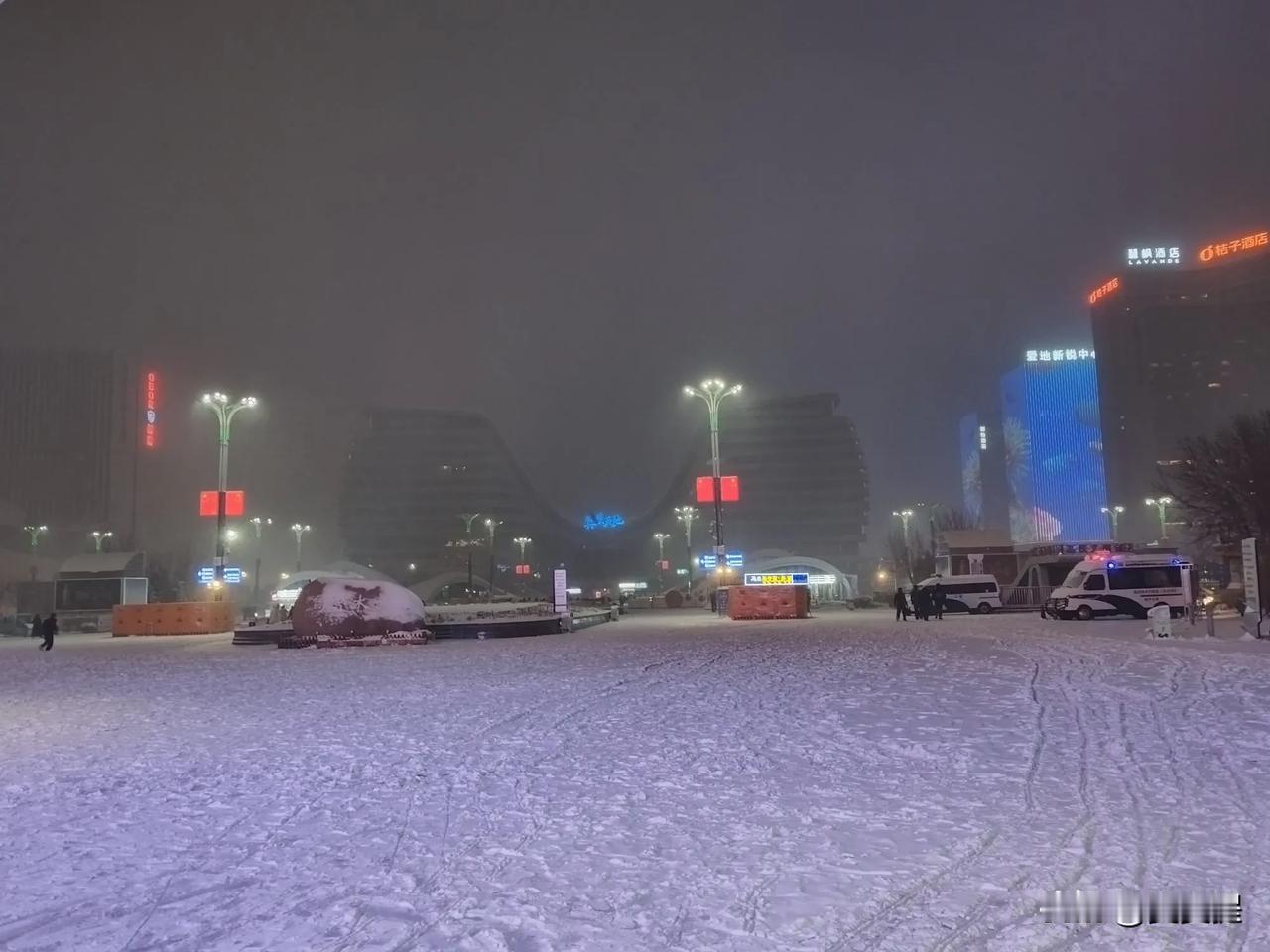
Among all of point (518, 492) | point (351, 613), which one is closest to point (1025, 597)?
point (351, 613)

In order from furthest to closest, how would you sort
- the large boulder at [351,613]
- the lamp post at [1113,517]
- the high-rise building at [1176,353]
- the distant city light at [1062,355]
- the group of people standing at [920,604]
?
the distant city light at [1062,355] → the high-rise building at [1176,353] → the lamp post at [1113,517] → the group of people standing at [920,604] → the large boulder at [351,613]

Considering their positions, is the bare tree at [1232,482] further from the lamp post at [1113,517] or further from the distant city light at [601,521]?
the distant city light at [601,521]

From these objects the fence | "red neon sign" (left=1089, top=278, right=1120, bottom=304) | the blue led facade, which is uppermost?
"red neon sign" (left=1089, top=278, right=1120, bottom=304)

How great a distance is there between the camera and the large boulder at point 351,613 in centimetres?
2700

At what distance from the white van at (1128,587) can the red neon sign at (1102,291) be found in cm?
15217

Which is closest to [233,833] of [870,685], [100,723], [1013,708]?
[100,723]

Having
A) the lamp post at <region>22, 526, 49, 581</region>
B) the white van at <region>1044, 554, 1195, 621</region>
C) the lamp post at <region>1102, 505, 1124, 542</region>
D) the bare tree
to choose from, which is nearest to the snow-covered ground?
the white van at <region>1044, 554, 1195, 621</region>

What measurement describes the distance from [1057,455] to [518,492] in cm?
10389

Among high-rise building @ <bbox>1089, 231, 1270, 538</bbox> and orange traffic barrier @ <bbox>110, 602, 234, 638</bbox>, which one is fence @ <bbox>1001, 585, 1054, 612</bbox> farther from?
high-rise building @ <bbox>1089, 231, 1270, 538</bbox>

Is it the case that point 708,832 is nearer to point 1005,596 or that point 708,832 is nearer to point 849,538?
point 1005,596

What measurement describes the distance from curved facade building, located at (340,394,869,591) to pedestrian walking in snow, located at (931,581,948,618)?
11905cm

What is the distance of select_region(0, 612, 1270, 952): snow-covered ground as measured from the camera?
4.48 m

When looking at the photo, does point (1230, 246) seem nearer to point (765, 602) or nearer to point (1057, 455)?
point (1057, 455)

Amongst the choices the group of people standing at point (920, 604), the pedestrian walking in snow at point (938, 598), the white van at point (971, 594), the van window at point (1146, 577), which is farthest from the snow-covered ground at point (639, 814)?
the white van at point (971, 594)
